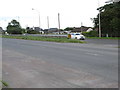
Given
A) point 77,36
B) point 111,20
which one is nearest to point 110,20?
point 111,20

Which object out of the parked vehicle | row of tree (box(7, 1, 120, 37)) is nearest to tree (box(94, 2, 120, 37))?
row of tree (box(7, 1, 120, 37))

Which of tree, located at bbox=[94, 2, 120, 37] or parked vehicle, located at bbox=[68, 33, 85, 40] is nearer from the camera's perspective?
parked vehicle, located at bbox=[68, 33, 85, 40]

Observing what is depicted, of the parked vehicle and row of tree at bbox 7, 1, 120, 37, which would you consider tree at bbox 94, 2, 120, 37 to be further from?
the parked vehicle

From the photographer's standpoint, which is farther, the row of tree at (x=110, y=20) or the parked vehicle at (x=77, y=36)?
the row of tree at (x=110, y=20)

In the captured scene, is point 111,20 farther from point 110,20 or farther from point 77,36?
point 77,36

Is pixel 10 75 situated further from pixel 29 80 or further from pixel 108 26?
pixel 108 26

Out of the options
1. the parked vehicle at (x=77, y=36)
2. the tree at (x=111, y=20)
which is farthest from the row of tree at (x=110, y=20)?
the parked vehicle at (x=77, y=36)

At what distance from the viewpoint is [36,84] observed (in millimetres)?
7758

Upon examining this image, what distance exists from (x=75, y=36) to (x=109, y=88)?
147 feet

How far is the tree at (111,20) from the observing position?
50656mm

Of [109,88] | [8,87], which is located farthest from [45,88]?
[109,88]

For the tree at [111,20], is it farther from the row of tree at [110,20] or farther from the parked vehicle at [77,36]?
the parked vehicle at [77,36]

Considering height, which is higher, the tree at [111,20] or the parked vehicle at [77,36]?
the tree at [111,20]

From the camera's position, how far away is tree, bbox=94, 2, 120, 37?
50656 mm
